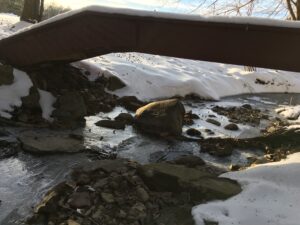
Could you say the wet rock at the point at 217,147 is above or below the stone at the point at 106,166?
below

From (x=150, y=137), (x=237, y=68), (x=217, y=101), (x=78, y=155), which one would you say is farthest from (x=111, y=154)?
(x=237, y=68)

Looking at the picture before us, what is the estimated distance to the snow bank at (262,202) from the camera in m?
4.79

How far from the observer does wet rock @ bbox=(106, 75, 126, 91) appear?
1150 centimetres

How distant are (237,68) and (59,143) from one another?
54.5 ft

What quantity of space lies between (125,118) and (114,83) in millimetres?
2539

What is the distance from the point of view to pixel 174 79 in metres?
14.2

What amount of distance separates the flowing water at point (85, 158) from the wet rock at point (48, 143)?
0.48ft

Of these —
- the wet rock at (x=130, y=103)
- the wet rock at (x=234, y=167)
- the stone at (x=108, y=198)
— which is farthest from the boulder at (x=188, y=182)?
the wet rock at (x=130, y=103)

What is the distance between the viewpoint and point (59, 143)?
7.35 m

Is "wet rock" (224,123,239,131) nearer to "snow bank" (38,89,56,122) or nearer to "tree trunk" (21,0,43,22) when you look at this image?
"snow bank" (38,89,56,122)

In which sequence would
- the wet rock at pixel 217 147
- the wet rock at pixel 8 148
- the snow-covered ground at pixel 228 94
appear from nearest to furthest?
1. the snow-covered ground at pixel 228 94
2. the wet rock at pixel 8 148
3. the wet rock at pixel 217 147

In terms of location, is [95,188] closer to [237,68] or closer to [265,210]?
[265,210]

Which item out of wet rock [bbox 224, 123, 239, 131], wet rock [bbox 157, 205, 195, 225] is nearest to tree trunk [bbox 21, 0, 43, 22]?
wet rock [bbox 224, 123, 239, 131]

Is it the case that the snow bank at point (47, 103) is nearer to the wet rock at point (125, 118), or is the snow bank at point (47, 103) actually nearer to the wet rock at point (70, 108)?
the wet rock at point (70, 108)
